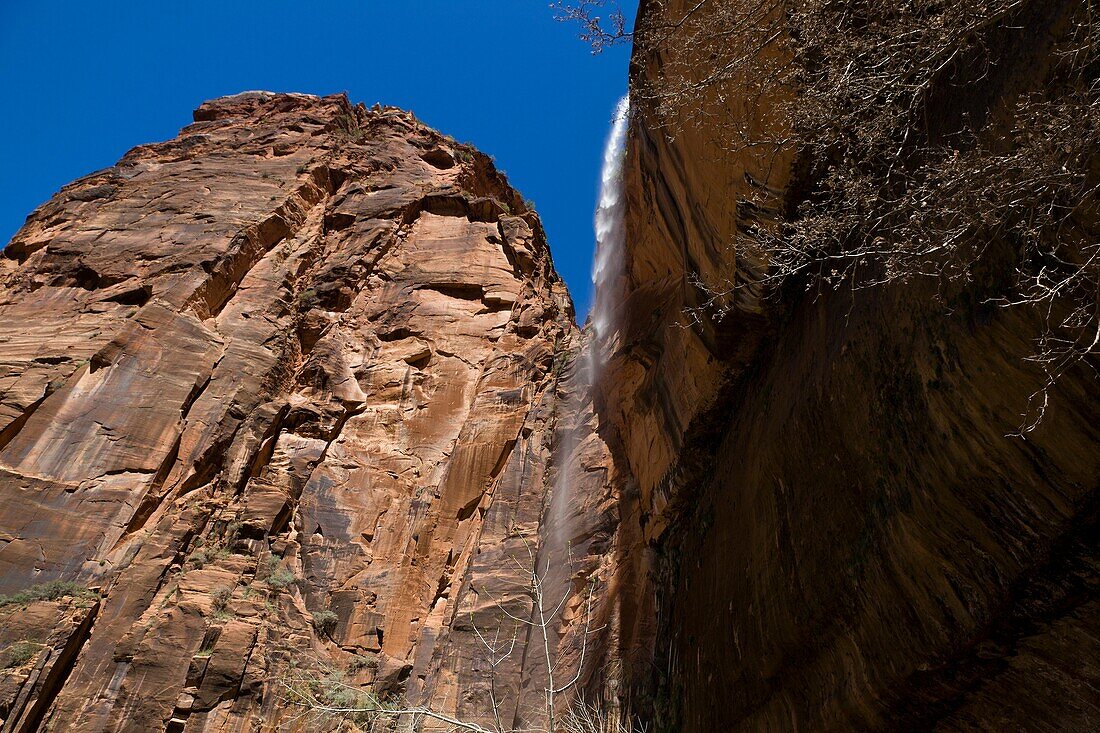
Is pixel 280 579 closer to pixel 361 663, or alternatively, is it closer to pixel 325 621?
pixel 325 621

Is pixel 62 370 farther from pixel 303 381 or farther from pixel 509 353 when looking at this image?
pixel 509 353

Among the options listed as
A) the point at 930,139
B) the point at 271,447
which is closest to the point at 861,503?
the point at 930,139

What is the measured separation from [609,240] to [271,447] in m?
11.0

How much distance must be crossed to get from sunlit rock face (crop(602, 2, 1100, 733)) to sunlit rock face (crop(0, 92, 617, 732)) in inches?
161

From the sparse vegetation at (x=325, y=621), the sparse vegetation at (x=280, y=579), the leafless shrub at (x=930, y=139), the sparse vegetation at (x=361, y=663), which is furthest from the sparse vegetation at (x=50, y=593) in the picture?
the leafless shrub at (x=930, y=139)

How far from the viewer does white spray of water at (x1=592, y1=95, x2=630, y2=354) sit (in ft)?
59.8

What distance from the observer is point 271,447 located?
20172 millimetres

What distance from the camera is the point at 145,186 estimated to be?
2756 centimetres

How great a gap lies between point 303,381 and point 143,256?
6.85 meters

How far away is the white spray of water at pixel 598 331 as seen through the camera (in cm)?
1670

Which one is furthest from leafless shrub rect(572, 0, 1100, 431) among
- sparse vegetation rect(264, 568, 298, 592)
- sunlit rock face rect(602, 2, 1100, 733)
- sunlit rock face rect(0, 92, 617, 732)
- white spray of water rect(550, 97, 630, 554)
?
sparse vegetation rect(264, 568, 298, 592)

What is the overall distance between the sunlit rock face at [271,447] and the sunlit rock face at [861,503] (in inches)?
161

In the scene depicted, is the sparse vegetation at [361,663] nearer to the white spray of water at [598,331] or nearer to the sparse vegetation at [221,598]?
the sparse vegetation at [221,598]

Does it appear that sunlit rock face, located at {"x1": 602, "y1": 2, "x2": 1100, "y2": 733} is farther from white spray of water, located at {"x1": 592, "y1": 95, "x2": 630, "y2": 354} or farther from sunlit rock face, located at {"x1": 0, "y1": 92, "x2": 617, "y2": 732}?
white spray of water, located at {"x1": 592, "y1": 95, "x2": 630, "y2": 354}
